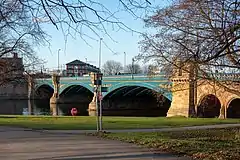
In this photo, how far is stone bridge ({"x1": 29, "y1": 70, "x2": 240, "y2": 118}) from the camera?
2334cm

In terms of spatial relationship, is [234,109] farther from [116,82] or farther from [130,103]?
[130,103]

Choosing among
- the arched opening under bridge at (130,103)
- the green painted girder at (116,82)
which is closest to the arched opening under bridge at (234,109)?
the green painted girder at (116,82)

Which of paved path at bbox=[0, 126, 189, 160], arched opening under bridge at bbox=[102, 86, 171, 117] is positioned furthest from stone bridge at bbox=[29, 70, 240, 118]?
paved path at bbox=[0, 126, 189, 160]

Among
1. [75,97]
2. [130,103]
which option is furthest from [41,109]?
[75,97]

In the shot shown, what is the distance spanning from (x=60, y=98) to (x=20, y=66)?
52161mm

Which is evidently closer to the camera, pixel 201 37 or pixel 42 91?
pixel 201 37

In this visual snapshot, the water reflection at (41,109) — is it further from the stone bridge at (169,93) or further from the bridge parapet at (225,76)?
the bridge parapet at (225,76)

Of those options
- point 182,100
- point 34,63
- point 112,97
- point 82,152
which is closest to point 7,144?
point 82,152

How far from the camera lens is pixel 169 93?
28.4 m

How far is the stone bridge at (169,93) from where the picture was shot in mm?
23344

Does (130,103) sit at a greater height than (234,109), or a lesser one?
greater

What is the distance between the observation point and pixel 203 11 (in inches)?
608

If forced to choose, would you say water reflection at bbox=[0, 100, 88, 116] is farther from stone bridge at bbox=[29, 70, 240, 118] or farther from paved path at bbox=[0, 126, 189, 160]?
paved path at bbox=[0, 126, 189, 160]

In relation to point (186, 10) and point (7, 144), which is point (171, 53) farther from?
point (7, 144)
